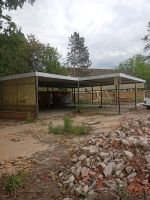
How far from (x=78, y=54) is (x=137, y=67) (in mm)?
18415

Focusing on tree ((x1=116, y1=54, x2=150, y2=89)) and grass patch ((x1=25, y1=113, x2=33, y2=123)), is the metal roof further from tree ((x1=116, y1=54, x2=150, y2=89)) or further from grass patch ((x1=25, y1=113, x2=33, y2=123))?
tree ((x1=116, y1=54, x2=150, y2=89))

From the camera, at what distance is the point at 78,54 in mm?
63656

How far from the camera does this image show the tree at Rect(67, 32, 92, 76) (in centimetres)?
6244

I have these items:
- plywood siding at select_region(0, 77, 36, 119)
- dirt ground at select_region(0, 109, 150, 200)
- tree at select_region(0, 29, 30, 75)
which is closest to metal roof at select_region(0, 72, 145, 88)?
plywood siding at select_region(0, 77, 36, 119)

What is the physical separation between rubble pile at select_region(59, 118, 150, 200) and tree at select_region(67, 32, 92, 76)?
54088 mm

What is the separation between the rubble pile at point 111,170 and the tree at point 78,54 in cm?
5409

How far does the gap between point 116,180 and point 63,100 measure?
99.9ft

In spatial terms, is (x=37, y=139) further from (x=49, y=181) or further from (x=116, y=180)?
(x=116, y=180)

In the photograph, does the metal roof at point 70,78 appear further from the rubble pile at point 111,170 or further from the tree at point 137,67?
the tree at point 137,67

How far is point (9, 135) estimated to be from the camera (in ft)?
42.9

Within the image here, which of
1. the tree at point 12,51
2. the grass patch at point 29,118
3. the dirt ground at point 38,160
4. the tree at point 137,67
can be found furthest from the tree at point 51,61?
the tree at point 137,67

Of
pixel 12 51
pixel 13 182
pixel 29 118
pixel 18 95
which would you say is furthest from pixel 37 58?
pixel 13 182

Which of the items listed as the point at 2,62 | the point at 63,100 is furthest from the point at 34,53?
the point at 2,62

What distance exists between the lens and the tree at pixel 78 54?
6244 cm
